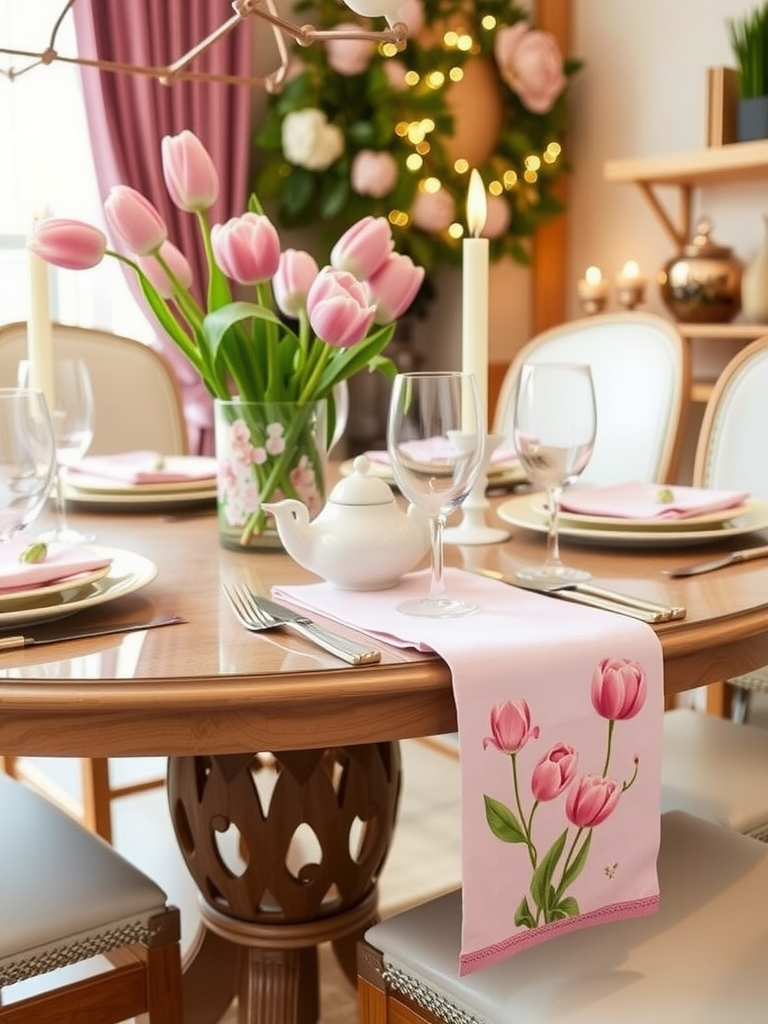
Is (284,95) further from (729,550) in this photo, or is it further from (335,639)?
(335,639)

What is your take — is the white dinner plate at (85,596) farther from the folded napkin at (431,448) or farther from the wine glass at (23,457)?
the folded napkin at (431,448)

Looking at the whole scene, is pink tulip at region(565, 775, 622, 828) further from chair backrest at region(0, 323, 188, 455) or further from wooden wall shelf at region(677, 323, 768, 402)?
wooden wall shelf at region(677, 323, 768, 402)

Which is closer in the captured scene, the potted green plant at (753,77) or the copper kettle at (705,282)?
the potted green plant at (753,77)

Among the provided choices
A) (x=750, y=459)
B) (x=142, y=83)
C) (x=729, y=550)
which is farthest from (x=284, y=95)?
(x=729, y=550)

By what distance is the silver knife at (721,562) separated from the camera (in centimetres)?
129

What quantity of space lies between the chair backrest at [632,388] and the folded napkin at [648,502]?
54cm

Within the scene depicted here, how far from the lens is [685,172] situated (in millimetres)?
3346

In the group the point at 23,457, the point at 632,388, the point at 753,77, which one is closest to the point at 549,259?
the point at 753,77

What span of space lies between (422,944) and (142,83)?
2.76 m

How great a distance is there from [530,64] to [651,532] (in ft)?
8.79

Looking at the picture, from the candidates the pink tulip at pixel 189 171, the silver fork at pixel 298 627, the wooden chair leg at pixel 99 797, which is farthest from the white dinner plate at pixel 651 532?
the wooden chair leg at pixel 99 797

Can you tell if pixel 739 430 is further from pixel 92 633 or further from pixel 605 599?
pixel 92 633

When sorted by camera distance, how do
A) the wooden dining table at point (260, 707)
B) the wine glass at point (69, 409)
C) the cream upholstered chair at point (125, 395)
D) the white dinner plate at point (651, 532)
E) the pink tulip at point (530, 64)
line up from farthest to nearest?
the pink tulip at point (530, 64)
the cream upholstered chair at point (125, 395)
the wine glass at point (69, 409)
the white dinner plate at point (651, 532)
the wooden dining table at point (260, 707)

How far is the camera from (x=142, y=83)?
130 inches
